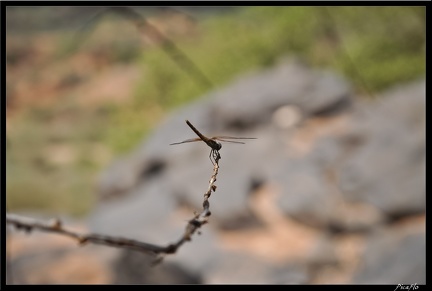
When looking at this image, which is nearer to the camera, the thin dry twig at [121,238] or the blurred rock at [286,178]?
the thin dry twig at [121,238]

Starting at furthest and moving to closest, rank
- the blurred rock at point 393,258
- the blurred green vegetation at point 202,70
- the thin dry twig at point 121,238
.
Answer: the blurred green vegetation at point 202,70 < the blurred rock at point 393,258 < the thin dry twig at point 121,238

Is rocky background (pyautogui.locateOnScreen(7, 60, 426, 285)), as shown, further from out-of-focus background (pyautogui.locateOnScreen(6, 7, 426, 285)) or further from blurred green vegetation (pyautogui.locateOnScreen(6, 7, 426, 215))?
blurred green vegetation (pyautogui.locateOnScreen(6, 7, 426, 215))

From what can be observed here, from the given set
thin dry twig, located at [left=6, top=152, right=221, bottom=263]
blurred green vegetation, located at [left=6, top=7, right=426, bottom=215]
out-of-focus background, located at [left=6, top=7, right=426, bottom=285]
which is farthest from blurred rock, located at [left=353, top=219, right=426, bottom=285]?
thin dry twig, located at [left=6, top=152, right=221, bottom=263]

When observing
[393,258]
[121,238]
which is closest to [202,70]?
[393,258]

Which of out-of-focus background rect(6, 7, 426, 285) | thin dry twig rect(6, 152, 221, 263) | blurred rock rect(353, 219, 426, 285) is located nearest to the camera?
thin dry twig rect(6, 152, 221, 263)

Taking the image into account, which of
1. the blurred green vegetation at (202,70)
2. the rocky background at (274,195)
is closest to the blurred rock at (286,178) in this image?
the rocky background at (274,195)

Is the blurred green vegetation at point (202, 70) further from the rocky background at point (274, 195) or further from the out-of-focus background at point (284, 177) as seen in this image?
the rocky background at point (274, 195)

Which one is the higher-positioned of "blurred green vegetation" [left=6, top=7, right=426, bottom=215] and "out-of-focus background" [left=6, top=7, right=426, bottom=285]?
"blurred green vegetation" [left=6, top=7, right=426, bottom=215]
